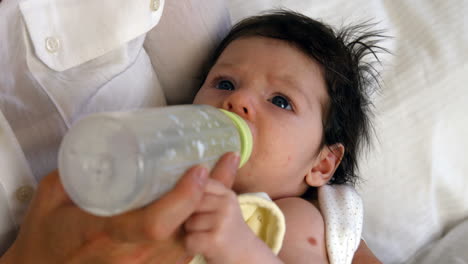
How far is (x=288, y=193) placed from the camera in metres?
1.08

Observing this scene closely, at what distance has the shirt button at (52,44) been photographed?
88cm

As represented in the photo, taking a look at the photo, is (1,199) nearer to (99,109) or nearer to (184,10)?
(99,109)

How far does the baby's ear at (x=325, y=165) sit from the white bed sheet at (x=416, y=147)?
0.21m

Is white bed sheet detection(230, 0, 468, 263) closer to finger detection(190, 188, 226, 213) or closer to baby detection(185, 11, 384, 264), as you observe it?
baby detection(185, 11, 384, 264)

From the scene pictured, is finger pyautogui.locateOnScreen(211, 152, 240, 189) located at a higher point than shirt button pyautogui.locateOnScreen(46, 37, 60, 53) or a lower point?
lower

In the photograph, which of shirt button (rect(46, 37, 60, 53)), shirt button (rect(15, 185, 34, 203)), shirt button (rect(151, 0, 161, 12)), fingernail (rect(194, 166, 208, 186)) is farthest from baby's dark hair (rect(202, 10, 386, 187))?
fingernail (rect(194, 166, 208, 186))

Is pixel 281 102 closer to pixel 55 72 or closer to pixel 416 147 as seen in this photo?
pixel 55 72

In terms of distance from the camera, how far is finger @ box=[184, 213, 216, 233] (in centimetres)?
60

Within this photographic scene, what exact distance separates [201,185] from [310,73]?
1.90ft

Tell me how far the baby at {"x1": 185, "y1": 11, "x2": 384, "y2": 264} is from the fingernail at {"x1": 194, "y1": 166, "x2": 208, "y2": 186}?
8.7 inches

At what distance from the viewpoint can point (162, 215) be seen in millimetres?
517

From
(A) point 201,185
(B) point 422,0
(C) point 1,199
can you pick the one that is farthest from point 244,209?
(B) point 422,0

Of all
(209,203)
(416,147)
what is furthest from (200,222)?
(416,147)

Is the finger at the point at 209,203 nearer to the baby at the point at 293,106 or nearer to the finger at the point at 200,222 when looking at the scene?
the finger at the point at 200,222
